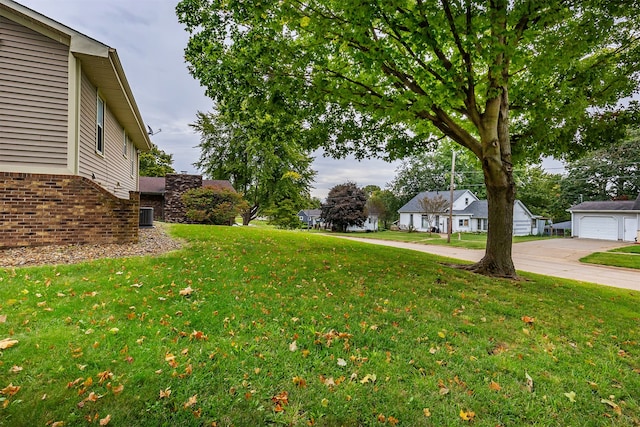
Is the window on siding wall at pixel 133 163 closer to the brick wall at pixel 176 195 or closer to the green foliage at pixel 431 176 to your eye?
the brick wall at pixel 176 195

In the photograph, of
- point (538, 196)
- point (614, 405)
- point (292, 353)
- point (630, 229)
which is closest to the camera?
point (614, 405)

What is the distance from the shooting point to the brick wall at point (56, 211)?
6.38 m

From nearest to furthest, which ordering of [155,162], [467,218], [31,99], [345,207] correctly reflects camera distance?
1. [31,99]
2. [467,218]
3. [345,207]
4. [155,162]

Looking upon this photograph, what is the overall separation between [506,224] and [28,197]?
1079 cm

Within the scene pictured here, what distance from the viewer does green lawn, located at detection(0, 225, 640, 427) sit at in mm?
2455

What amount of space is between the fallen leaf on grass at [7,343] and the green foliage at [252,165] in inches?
1066

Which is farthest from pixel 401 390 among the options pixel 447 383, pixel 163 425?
pixel 163 425

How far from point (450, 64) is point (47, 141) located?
8908 millimetres

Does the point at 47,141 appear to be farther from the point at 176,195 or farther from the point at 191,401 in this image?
the point at 176,195

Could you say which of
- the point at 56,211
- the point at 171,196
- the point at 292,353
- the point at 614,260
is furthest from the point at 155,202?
the point at 614,260

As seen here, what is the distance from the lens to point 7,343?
294 cm

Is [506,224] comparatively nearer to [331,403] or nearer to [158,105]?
[331,403]

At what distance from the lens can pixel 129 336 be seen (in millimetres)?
3281

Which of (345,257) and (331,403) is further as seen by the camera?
(345,257)
